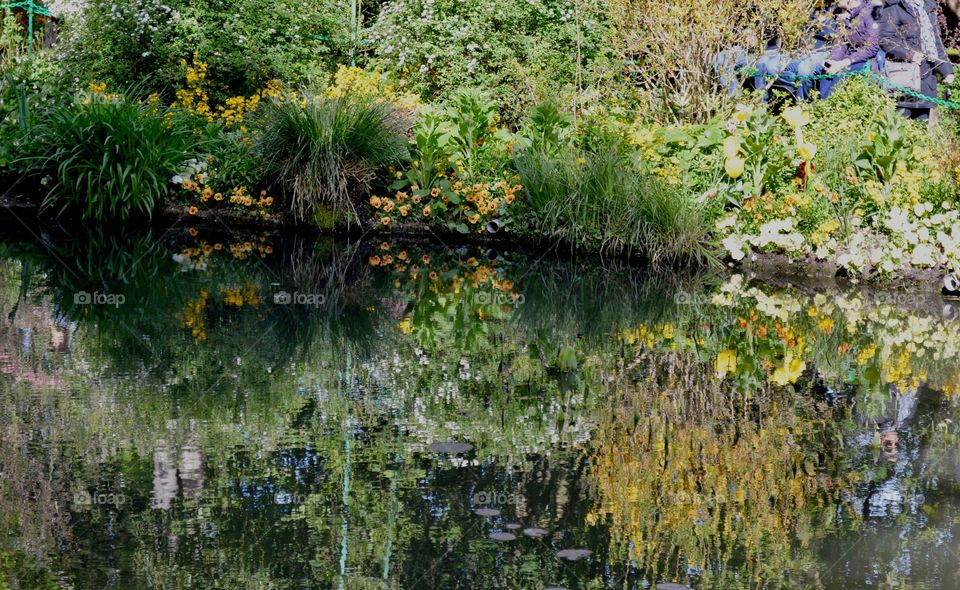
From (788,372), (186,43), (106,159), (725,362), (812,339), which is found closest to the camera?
(788,372)

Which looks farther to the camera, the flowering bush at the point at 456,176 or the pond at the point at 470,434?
the flowering bush at the point at 456,176

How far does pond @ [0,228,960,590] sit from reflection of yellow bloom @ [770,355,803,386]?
0.03 metres

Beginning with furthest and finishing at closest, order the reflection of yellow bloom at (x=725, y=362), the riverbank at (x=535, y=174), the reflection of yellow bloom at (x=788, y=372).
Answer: the riverbank at (x=535, y=174)
the reflection of yellow bloom at (x=725, y=362)
the reflection of yellow bloom at (x=788, y=372)

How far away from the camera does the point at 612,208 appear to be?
10820mm

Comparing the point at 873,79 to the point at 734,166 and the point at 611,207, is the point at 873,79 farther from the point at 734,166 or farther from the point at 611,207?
the point at 611,207

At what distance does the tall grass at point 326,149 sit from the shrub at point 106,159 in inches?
44.3

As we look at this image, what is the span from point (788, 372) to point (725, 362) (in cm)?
39

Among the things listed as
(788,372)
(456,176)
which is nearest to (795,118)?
(456,176)

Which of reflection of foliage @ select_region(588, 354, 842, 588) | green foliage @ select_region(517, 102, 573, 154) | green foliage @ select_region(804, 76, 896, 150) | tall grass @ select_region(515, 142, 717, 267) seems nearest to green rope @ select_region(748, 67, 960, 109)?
green foliage @ select_region(804, 76, 896, 150)

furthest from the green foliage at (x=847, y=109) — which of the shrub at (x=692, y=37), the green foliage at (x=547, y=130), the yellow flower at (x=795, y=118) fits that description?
the green foliage at (x=547, y=130)

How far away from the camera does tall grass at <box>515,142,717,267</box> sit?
10.6 metres

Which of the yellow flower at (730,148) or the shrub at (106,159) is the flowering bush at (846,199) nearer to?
the yellow flower at (730,148)

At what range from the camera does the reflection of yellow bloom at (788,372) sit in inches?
277

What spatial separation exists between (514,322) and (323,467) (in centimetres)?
330
